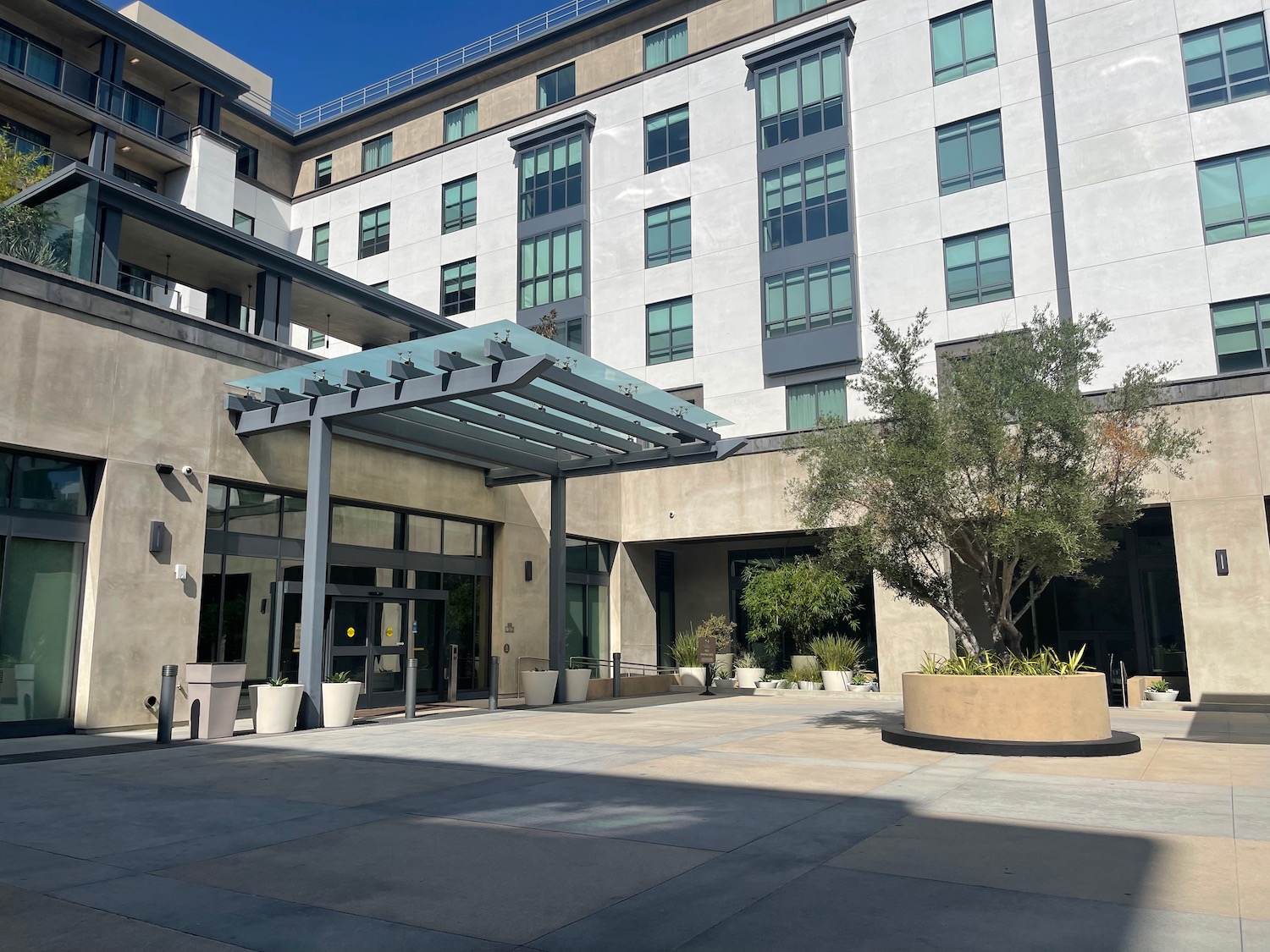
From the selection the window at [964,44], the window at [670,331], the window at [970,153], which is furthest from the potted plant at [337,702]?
the window at [964,44]

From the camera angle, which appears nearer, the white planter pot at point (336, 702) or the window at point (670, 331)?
the white planter pot at point (336, 702)

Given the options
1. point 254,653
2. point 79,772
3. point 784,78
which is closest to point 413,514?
point 254,653

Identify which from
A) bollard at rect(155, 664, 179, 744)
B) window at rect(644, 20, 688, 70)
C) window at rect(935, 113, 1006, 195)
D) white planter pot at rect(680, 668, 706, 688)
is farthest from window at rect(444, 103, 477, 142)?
bollard at rect(155, 664, 179, 744)

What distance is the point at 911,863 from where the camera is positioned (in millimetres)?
5816

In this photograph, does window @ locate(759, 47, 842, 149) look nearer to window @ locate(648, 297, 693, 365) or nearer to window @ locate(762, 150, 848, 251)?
window @ locate(762, 150, 848, 251)

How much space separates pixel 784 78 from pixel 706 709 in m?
22.1

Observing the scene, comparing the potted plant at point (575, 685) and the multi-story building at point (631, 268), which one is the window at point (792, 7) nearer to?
the multi-story building at point (631, 268)

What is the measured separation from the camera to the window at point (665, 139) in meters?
33.4

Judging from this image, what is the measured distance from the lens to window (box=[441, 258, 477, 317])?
36.7 meters

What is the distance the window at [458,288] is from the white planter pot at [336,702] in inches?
922

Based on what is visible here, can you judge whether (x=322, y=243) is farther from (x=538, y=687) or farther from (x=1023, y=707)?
(x=1023, y=707)

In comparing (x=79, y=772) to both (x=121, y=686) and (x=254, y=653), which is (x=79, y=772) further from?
(x=254, y=653)

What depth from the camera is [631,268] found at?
33.6 meters

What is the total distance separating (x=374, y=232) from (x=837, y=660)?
26.2m
